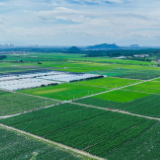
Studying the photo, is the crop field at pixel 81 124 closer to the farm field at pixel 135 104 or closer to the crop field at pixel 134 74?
the farm field at pixel 135 104

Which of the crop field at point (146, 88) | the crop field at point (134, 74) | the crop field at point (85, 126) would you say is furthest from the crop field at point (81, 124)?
the crop field at point (134, 74)


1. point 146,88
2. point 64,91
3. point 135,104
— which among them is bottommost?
point 135,104

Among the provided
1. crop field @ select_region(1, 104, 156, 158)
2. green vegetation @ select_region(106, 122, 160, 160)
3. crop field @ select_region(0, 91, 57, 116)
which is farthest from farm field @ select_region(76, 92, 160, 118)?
green vegetation @ select_region(106, 122, 160, 160)

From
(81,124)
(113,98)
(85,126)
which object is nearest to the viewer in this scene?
(85,126)

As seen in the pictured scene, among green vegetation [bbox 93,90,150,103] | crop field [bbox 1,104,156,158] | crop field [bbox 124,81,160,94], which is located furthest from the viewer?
crop field [bbox 124,81,160,94]

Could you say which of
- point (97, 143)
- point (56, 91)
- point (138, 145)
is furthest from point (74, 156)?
point (56, 91)

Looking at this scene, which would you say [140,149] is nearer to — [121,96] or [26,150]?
[26,150]

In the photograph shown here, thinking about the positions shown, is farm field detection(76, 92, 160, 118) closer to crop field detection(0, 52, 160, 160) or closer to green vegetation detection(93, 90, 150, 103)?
crop field detection(0, 52, 160, 160)

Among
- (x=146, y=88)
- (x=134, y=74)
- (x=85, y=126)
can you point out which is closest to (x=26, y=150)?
(x=85, y=126)
